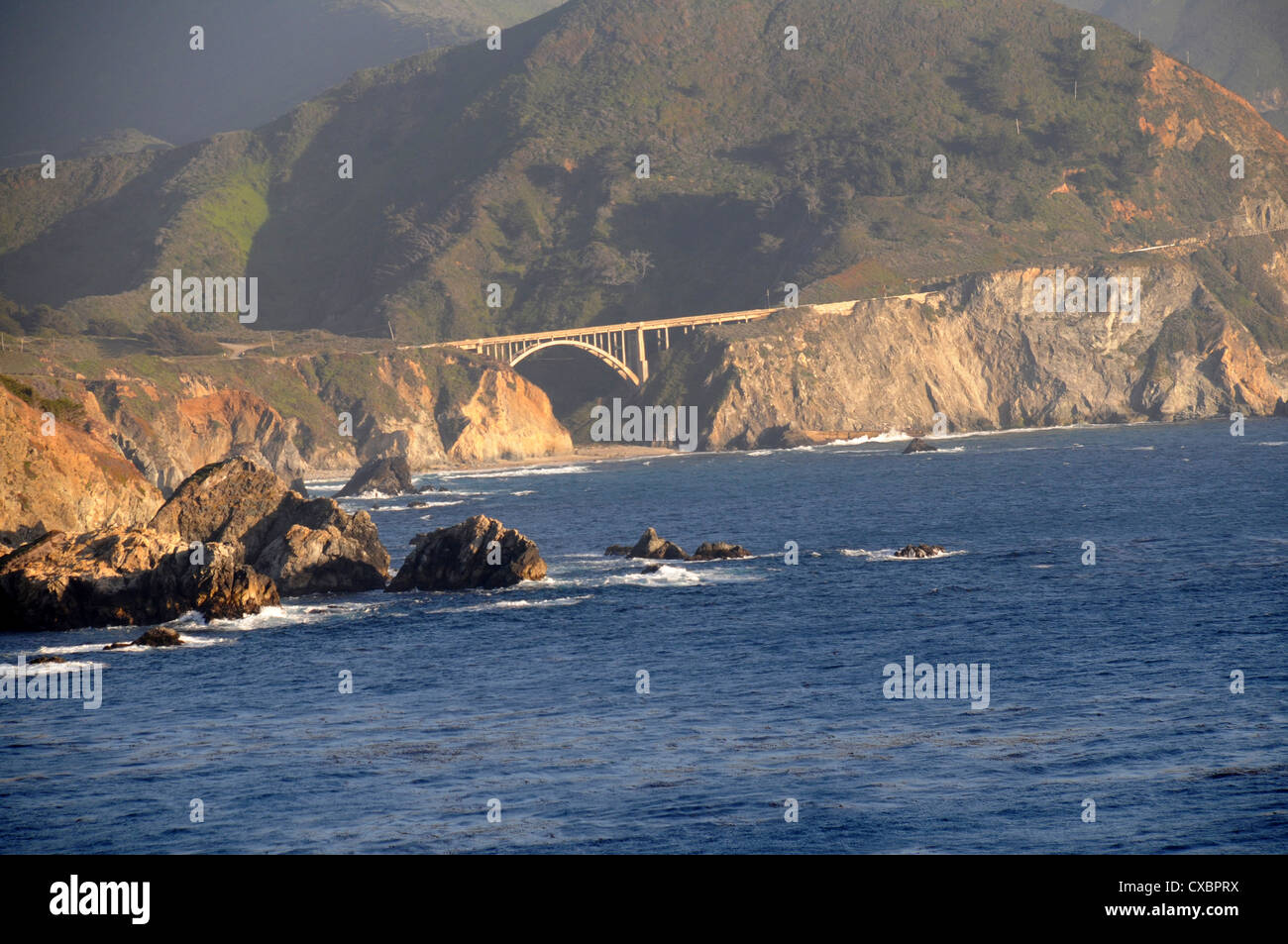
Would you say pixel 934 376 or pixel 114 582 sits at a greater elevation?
pixel 934 376

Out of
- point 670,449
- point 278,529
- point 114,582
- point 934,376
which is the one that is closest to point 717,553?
point 278,529

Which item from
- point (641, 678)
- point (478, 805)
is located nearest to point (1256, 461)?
point (641, 678)

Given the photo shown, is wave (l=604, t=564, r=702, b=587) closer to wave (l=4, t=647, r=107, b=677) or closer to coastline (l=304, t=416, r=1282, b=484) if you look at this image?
wave (l=4, t=647, r=107, b=677)

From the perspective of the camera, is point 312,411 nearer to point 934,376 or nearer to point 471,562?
point 934,376
